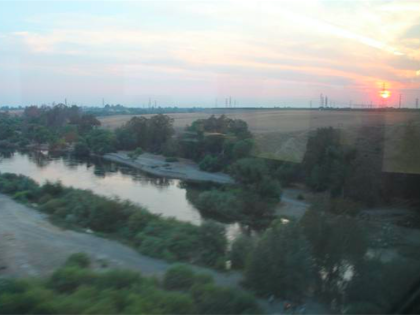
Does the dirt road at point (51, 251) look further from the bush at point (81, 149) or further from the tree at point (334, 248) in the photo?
the bush at point (81, 149)

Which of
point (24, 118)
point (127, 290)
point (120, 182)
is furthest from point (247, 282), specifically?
point (24, 118)

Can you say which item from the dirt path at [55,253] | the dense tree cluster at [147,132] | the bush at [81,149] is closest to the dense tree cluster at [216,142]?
the dense tree cluster at [147,132]

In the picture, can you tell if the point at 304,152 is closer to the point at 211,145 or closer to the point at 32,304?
the point at 211,145

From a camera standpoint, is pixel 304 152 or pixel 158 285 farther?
pixel 304 152


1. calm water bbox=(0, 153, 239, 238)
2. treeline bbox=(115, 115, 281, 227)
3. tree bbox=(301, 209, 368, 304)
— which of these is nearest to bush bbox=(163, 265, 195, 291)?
tree bbox=(301, 209, 368, 304)

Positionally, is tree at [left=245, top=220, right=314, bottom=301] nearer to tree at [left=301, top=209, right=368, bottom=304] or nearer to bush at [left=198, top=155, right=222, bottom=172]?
tree at [left=301, top=209, right=368, bottom=304]

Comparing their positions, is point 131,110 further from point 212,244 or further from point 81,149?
point 212,244
